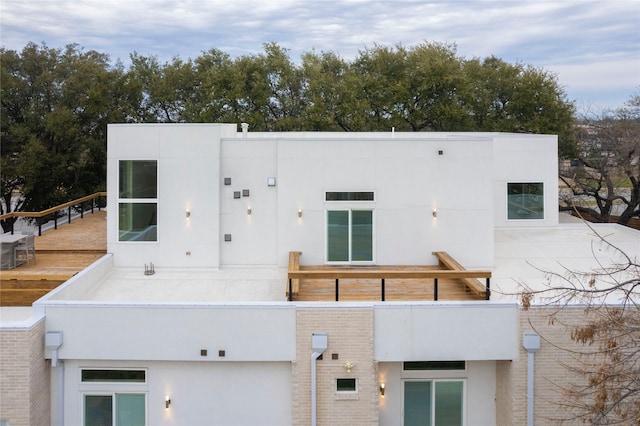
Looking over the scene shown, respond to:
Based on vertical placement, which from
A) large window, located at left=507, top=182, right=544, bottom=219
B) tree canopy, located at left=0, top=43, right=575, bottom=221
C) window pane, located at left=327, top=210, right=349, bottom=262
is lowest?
window pane, located at left=327, top=210, right=349, bottom=262

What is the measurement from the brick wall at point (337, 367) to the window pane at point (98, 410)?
3139 millimetres

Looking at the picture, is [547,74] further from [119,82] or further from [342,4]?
[119,82]

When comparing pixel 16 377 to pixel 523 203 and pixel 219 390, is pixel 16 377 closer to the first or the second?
pixel 219 390

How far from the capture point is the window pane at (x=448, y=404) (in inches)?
360

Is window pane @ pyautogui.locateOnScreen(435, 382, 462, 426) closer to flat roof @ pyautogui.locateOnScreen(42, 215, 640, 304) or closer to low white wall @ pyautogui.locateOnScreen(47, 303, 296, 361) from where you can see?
flat roof @ pyautogui.locateOnScreen(42, 215, 640, 304)

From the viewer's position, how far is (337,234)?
39.4 feet

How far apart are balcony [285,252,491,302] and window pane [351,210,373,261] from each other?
1.55 meters

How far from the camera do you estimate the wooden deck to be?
9.84 meters

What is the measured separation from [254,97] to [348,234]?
16.6 metres

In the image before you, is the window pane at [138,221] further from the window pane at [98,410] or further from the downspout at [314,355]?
the downspout at [314,355]

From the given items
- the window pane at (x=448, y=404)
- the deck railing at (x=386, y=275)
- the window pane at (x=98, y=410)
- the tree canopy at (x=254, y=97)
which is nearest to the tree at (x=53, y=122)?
the tree canopy at (x=254, y=97)

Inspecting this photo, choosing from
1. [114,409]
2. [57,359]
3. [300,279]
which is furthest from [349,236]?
[57,359]

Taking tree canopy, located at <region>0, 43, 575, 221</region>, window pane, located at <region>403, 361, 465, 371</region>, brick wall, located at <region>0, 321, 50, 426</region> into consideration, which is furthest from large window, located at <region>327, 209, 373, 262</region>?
tree canopy, located at <region>0, 43, 575, 221</region>

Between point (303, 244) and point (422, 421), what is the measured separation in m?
4.58
